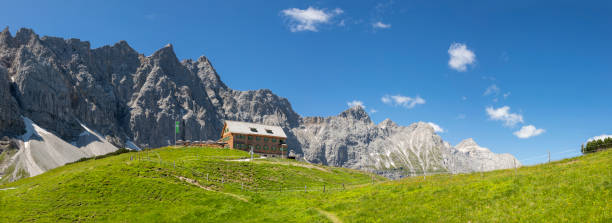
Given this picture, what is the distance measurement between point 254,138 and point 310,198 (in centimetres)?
7471

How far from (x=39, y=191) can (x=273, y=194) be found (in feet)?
97.5

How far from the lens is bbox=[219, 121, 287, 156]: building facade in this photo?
4690 inches

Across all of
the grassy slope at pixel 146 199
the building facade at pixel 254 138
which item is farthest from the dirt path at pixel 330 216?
the building facade at pixel 254 138

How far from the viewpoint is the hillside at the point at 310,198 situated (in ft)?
95.3

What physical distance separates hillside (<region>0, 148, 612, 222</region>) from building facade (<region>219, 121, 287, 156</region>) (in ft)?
161

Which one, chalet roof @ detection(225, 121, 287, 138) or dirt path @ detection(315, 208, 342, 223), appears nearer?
dirt path @ detection(315, 208, 342, 223)

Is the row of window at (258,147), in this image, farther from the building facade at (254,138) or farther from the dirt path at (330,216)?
the dirt path at (330,216)

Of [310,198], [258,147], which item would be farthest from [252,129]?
[310,198]

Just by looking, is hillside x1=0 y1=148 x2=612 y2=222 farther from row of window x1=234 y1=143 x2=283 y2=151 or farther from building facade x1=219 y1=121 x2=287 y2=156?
building facade x1=219 y1=121 x2=287 y2=156

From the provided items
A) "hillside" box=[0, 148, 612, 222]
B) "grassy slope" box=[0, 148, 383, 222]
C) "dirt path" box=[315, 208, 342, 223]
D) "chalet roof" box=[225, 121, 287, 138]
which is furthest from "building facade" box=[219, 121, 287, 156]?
"dirt path" box=[315, 208, 342, 223]

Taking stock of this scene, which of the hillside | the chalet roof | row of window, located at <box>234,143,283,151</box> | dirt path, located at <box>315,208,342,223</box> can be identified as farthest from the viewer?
the chalet roof

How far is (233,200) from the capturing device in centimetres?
4778

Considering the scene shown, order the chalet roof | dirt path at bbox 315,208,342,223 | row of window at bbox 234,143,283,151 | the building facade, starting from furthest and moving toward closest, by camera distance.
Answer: the chalet roof < the building facade < row of window at bbox 234,143,283,151 < dirt path at bbox 315,208,342,223

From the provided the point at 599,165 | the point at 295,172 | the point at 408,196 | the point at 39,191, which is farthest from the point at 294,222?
the point at 295,172
